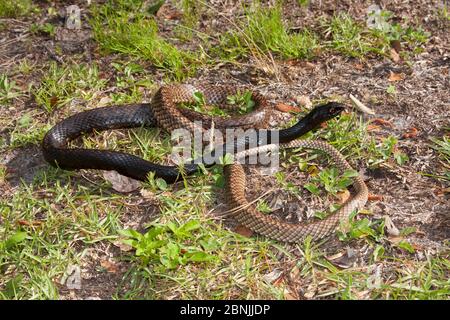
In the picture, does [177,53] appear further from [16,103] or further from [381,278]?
[381,278]

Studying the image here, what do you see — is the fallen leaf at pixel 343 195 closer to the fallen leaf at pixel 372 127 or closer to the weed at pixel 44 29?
the fallen leaf at pixel 372 127

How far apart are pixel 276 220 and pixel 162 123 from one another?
1847 mm

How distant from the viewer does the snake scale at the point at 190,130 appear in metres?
5.22

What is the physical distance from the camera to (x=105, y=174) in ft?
19.2

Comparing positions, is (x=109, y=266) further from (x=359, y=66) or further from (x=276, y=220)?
(x=359, y=66)

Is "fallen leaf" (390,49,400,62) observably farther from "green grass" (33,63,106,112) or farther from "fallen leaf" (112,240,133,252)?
"fallen leaf" (112,240,133,252)

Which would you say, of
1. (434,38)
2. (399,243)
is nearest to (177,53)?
(434,38)

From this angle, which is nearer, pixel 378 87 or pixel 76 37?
pixel 378 87

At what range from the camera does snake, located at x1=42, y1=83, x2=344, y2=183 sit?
19.0ft

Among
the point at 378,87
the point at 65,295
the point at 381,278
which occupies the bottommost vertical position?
the point at 65,295

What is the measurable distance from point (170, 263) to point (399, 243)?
1.78m

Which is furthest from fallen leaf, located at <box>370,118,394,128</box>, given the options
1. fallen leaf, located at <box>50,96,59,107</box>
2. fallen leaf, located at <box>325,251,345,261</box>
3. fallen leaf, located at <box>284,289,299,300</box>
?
fallen leaf, located at <box>50,96,59,107</box>

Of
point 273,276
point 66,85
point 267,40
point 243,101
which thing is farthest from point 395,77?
point 66,85

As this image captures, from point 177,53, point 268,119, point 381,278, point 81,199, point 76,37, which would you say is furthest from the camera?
point 76,37
